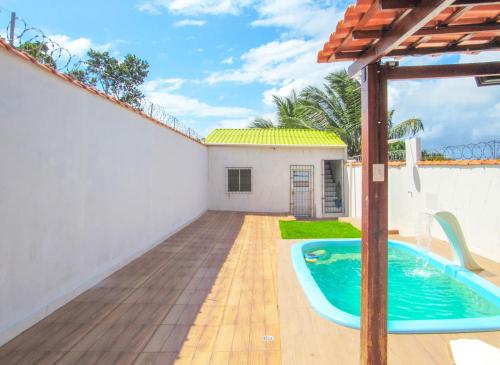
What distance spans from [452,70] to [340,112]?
1598cm

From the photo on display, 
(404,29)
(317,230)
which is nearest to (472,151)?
(317,230)

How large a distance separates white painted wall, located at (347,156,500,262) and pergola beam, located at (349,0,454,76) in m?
4.58

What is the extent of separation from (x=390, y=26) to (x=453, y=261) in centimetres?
477

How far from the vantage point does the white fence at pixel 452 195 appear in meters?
5.61

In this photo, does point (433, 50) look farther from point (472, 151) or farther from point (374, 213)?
point (472, 151)

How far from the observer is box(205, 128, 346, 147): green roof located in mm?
13705

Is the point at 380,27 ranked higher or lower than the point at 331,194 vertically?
higher

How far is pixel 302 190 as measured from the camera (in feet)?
46.7

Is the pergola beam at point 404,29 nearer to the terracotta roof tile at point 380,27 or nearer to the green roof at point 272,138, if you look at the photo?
the terracotta roof tile at point 380,27

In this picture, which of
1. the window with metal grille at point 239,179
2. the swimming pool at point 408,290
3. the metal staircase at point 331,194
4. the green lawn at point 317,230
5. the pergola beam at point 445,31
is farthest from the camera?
the metal staircase at point 331,194

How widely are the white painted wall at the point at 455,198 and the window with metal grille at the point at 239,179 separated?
5.88 meters

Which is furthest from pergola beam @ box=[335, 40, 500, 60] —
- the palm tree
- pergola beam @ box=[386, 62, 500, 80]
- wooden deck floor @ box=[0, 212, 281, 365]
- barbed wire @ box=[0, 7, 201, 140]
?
the palm tree

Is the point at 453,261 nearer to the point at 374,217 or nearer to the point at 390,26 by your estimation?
the point at 374,217

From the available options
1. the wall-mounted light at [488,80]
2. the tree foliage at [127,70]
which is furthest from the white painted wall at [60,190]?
the tree foliage at [127,70]
